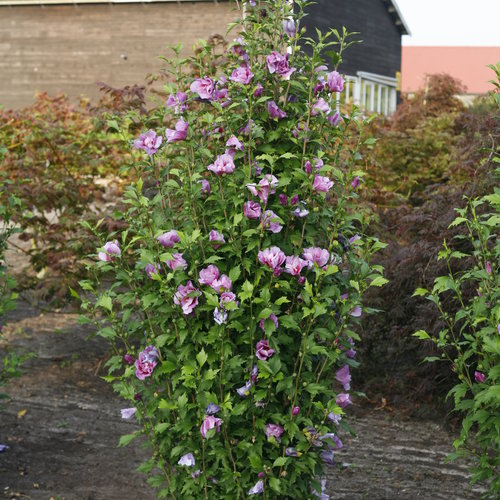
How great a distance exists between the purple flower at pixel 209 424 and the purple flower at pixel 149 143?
125cm

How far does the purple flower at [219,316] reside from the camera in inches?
128

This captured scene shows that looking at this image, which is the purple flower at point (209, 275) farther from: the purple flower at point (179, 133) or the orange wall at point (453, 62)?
the orange wall at point (453, 62)

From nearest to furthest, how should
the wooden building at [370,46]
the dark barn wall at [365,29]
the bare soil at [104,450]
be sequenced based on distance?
the bare soil at [104,450] < the dark barn wall at [365,29] < the wooden building at [370,46]

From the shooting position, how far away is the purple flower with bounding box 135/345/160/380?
3.50 metres

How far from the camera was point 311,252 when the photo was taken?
11.3 feet

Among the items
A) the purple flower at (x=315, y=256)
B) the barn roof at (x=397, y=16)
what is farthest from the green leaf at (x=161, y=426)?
the barn roof at (x=397, y=16)

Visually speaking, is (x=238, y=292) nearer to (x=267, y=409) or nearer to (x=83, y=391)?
(x=267, y=409)

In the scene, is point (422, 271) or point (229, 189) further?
point (422, 271)

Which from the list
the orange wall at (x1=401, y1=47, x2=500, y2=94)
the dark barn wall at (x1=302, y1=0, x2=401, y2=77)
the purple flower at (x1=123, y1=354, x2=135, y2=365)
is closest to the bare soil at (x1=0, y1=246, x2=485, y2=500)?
the purple flower at (x1=123, y1=354, x2=135, y2=365)

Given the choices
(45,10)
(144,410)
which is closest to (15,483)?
(144,410)

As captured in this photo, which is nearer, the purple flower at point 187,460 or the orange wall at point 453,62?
the purple flower at point 187,460

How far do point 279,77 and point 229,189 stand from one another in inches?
25.0

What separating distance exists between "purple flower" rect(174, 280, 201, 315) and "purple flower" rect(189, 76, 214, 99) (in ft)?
3.01

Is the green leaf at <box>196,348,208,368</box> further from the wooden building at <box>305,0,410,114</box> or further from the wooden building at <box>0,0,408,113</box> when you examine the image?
the wooden building at <box>305,0,410,114</box>
